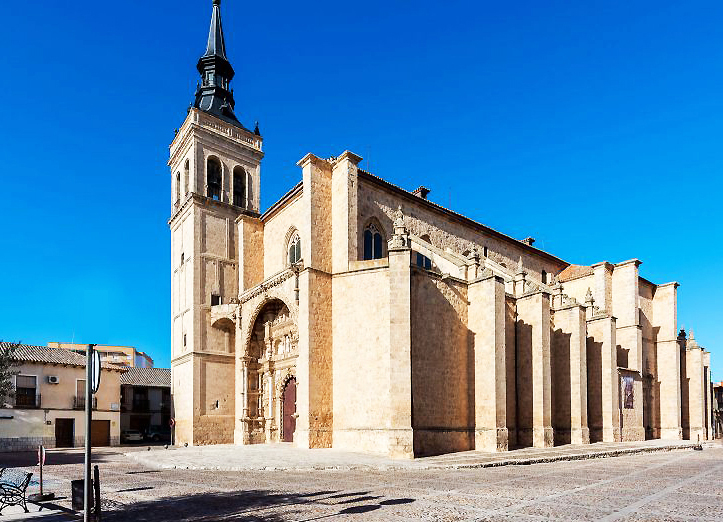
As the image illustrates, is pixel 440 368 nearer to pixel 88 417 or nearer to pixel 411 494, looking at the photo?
pixel 411 494

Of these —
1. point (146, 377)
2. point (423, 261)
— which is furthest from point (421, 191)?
point (146, 377)

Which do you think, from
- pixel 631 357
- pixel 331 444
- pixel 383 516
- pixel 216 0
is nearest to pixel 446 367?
pixel 331 444

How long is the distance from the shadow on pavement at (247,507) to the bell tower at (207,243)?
58.6ft

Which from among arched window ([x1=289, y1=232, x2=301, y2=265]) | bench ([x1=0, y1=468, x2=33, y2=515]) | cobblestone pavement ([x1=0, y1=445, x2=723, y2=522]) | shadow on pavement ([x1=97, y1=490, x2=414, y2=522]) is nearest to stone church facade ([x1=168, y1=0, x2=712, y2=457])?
arched window ([x1=289, y1=232, x2=301, y2=265])

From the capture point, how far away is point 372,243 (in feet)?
82.0

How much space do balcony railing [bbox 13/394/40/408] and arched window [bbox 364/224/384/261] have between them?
19.5m

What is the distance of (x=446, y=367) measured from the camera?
21.4 metres

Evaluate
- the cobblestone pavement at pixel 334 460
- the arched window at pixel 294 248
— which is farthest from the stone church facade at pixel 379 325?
the cobblestone pavement at pixel 334 460

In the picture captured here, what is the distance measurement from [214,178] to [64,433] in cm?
1631

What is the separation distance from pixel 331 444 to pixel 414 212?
11493mm

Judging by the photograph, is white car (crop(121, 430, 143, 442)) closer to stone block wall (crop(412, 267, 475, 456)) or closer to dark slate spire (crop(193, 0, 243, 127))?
dark slate spire (crop(193, 0, 243, 127))

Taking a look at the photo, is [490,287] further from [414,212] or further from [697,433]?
[697,433]

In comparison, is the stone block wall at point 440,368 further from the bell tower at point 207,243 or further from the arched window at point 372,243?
the bell tower at point 207,243

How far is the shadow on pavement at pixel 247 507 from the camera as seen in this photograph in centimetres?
852
